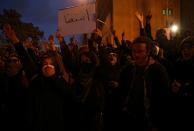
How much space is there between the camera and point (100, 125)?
7.31 metres

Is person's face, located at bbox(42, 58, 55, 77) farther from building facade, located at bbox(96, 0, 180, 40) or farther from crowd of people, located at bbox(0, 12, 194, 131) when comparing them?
building facade, located at bbox(96, 0, 180, 40)

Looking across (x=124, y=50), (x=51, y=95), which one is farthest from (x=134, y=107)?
(x=124, y=50)

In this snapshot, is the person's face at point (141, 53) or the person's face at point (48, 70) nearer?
the person's face at point (141, 53)

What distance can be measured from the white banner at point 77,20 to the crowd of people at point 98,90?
2.48 metres

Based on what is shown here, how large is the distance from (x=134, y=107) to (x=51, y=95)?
1582mm

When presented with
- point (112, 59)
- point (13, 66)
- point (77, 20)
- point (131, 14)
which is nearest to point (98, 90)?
point (112, 59)

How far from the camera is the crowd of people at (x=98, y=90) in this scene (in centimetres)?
549

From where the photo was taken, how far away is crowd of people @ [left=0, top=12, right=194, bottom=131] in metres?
5.49

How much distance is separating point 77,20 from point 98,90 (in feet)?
14.8

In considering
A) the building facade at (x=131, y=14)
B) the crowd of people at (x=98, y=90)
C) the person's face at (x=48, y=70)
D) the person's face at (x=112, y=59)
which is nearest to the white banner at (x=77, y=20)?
the crowd of people at (x=98, y=90)

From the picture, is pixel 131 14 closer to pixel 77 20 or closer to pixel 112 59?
pixel 77 20

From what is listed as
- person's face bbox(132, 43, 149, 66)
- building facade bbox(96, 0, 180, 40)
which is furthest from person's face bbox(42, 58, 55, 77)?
building facade bbox(96, 0, 180, 40)

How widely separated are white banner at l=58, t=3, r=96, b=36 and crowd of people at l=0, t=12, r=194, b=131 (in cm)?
248

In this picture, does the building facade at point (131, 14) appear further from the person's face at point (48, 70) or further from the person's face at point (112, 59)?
the person's face at point (48, 70)
